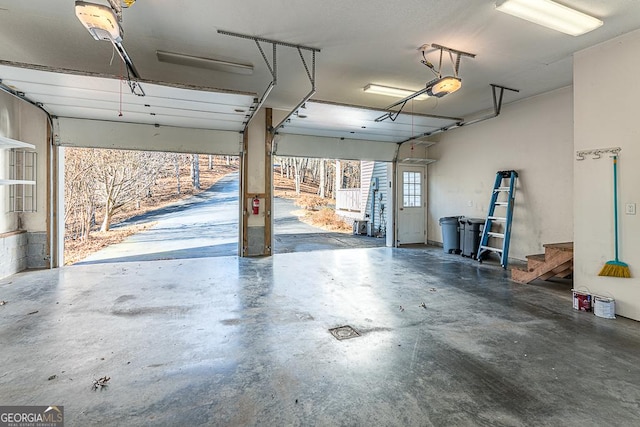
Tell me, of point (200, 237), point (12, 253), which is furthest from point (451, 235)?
point (12, 253)

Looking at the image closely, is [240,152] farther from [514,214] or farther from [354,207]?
[354,207]

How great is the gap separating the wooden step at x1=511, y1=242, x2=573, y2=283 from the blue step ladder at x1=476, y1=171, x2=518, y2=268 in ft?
3.67

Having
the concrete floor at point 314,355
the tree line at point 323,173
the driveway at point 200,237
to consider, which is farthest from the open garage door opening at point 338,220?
the concrete floor at point 314,355

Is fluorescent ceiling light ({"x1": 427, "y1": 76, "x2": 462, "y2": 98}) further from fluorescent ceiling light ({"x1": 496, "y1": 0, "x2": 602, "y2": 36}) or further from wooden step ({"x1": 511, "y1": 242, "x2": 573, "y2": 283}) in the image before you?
wooden step ({"x1": 511, "y1": 242, "x2": 573, "y2": 283})

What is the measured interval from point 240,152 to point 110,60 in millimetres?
2888

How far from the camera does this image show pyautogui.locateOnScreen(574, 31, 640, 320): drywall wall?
11.3ft

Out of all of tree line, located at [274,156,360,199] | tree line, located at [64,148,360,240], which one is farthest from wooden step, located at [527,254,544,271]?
tree line, located at [274,156,360,199]

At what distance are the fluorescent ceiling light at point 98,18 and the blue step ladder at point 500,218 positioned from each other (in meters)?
6.84

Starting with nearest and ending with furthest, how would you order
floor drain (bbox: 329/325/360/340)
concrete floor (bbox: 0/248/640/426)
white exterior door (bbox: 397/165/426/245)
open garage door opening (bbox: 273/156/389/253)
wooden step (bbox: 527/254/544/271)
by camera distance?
concrete floor (bbox: 0/248/640/426)
floor drain (bbox: 329/325/360/340)
wooden step (bbox: 527/254/544/271)
white exterior door (bbox: 397/165/426/245)
open garage door opening (bbox: 273/156/389/253)

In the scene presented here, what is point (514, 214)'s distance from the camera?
6422 mm

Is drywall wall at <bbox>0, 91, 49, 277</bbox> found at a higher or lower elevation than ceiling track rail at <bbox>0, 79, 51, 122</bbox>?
lower

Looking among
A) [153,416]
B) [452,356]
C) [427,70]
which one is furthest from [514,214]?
[153,416]

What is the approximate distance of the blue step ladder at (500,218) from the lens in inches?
240

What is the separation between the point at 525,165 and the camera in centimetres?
617
